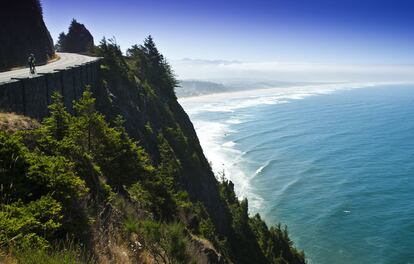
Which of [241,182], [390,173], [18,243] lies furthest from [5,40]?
[390,173]

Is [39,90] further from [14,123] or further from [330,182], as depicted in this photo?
[330,182]

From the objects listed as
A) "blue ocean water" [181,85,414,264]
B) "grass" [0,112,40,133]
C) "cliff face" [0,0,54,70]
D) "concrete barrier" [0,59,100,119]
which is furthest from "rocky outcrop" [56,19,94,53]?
"grass" [0,112,40,133]

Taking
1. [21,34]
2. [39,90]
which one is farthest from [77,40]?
[39,90]

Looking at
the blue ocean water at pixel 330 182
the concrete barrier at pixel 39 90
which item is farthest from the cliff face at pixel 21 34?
the blue ocean water at pixel 330 182

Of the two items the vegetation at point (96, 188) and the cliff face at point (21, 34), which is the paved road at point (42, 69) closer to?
the vegetation at point (96, 188)

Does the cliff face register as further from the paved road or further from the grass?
the grass
